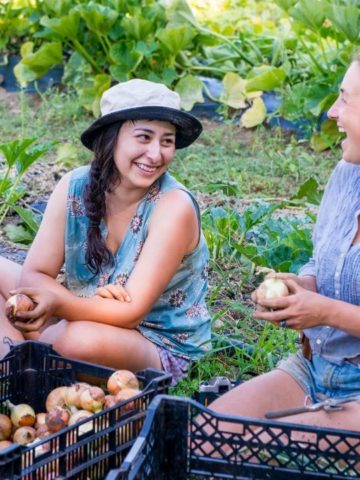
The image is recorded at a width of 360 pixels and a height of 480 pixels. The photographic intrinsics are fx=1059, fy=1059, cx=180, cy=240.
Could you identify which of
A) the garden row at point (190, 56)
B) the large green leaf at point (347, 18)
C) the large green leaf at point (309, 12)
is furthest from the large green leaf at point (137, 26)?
the large green leaf at point (347, 18)

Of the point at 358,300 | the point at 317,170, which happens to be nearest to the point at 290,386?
the point at 358,300

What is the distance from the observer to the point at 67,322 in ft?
10.6

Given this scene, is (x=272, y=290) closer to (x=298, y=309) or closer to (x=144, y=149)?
(x=298, y=309)

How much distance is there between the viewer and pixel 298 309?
99.2 inches

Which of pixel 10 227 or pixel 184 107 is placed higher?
pixel 184 107

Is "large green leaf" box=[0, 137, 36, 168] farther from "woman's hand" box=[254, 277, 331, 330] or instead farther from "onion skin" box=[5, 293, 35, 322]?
"woman's hand" box=[254, 277, 331, 330]

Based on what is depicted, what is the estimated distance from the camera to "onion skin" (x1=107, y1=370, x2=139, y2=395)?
9.06 feet

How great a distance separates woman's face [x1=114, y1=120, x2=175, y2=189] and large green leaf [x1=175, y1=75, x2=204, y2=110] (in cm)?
350

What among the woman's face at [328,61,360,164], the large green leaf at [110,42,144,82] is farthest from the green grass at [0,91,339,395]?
the woman's face at [328,61,360,164]

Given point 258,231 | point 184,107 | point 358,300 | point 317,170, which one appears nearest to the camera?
point 358,300

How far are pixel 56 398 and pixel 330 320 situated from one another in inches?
31.3

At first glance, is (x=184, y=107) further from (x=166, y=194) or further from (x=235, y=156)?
(x=166, y=194)

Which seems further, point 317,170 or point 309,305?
point 317,170

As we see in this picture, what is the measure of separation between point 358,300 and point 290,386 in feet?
1.01
